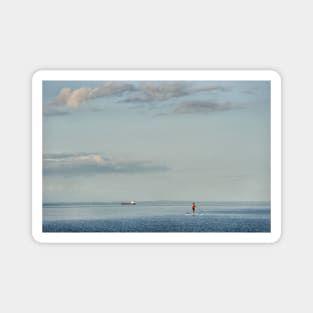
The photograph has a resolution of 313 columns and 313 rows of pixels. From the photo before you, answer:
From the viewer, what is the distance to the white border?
8.28 metres

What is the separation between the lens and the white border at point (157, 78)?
828 centimetres

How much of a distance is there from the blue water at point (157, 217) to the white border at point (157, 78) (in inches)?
3.3

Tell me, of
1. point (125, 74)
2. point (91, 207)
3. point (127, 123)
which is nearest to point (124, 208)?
point (91, 207)

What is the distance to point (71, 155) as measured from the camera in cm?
860

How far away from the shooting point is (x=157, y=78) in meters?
8.38

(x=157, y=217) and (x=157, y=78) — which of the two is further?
(x=157, y=217)

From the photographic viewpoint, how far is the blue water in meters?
8.37

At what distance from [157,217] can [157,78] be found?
1562mm

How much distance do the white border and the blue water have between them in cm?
8

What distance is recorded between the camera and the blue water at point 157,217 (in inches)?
329

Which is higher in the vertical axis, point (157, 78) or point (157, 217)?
point (157, 78)
